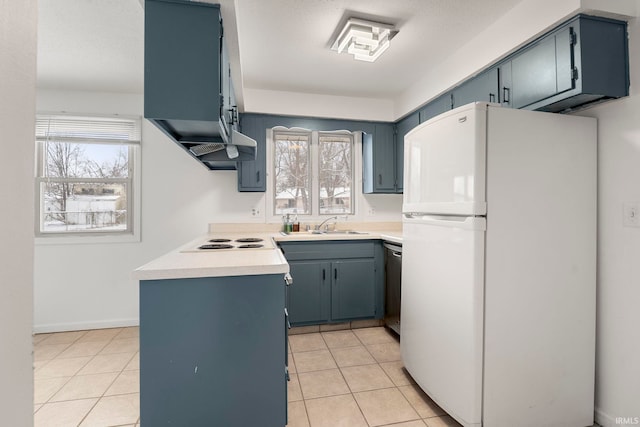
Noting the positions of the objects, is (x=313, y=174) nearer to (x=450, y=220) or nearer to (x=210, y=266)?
(x=450, y=220)

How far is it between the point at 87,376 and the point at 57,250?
1.50 m

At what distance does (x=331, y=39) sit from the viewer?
230 cm

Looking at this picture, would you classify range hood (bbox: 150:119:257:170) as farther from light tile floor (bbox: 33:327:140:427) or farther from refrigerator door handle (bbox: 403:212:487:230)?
light tile floor (bbox: 33:327:140:427)

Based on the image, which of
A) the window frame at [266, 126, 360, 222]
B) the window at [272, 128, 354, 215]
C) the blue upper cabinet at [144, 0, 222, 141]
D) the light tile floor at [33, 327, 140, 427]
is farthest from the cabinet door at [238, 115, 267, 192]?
the light tile floor at [33, 327, 140, 427]

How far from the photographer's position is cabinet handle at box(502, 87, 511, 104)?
6.75 ft

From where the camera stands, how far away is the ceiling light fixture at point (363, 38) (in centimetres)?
208

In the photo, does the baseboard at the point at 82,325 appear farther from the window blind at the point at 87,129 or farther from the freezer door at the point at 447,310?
the freezer door at the point at 447,310

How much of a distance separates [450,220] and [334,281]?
1.60 meters

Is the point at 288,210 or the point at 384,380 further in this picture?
the point at 288,210

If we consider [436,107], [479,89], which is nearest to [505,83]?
[479,89]

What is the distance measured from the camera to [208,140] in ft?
6.97

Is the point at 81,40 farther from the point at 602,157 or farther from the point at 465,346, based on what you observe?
the point at 602,157

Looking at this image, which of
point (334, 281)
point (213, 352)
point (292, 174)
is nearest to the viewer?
point (213, 352)

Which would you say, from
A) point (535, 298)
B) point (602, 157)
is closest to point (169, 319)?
point (535, 298)
